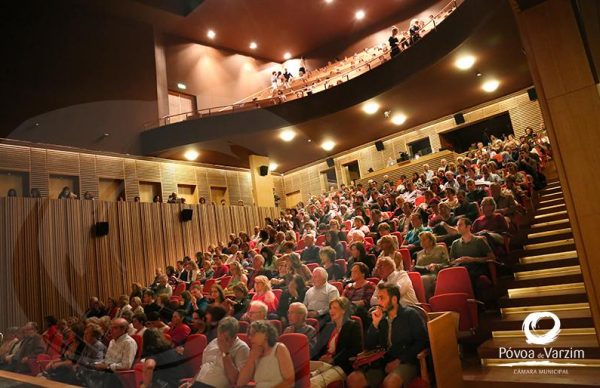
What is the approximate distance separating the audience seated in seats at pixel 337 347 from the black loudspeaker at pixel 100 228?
5.08 meters

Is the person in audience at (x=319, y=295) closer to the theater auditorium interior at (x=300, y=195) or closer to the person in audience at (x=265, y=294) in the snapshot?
the theater auditorium interior at (x=300, y=195)

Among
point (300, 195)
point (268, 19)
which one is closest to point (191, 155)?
point (300, 195)

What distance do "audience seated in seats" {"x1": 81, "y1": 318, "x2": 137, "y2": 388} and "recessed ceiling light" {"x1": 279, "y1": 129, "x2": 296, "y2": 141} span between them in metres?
5.75

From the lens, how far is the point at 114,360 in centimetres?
258

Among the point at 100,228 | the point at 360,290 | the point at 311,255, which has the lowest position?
the point at 360,290

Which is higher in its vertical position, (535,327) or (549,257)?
(549,257)

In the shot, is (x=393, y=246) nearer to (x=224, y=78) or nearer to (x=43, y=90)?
(x=43, y=90)

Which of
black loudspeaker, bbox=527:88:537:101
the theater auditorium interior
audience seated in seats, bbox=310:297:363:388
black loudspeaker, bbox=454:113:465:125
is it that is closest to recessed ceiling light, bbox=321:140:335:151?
the theater auditorium interior

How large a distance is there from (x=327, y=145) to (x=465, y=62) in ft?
12.5

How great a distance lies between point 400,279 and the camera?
2.38 metres

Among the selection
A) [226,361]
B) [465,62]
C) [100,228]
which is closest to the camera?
[226,361]

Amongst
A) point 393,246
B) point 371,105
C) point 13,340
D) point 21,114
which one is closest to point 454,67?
point 371,105

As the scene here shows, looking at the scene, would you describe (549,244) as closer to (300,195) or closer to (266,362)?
(266,362)

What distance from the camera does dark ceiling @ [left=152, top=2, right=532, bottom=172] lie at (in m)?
5.54
